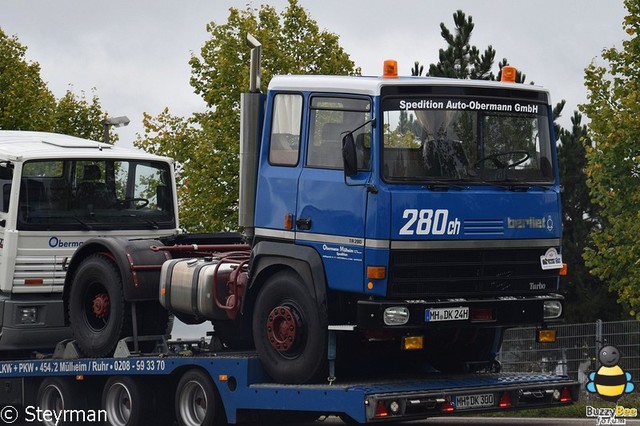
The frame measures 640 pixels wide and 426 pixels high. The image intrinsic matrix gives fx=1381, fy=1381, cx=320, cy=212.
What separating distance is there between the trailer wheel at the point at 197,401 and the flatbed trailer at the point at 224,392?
10 millimetres

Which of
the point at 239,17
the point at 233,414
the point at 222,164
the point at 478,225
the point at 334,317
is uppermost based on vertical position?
the point at 239,17

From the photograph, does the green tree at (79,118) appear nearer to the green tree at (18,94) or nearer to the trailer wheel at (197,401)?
the green tree at (18,94)

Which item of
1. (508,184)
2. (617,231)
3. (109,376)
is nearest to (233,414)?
(109,376)

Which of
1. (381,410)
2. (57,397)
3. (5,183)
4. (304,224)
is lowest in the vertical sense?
(57,397)

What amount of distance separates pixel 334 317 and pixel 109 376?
364 cm

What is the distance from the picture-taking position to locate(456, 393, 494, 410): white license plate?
12719mm

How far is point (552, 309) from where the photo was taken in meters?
13.3

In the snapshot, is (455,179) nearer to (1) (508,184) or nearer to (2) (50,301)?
(1) (508,184)

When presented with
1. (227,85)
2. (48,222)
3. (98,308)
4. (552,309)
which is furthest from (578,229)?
(552,309)

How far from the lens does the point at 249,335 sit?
14500mm

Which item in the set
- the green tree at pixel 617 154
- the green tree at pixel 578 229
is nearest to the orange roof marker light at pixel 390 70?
the green tree at pixel 617 154

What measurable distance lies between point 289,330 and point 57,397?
4336 mm

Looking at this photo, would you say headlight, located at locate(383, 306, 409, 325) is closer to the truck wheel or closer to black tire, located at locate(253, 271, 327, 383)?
black tire, located at locate(253, 271, 327, 383)

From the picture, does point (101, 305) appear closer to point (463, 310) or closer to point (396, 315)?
point (396, 315)
